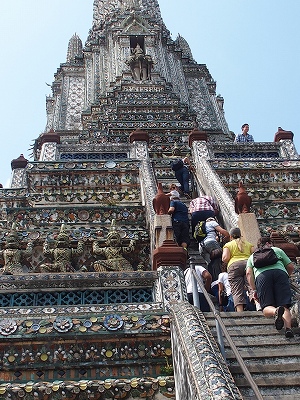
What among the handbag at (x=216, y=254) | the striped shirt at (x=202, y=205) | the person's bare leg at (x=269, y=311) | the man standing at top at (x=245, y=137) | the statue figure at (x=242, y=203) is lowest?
the person's bare leg at (x=269, y=311)

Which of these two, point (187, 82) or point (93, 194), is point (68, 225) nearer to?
point (93, 194)

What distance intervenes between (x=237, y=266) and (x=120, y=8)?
2584 cm

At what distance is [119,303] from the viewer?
7.98 meters

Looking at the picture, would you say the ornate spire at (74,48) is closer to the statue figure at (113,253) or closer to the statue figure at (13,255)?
the statue figure at (13,255)

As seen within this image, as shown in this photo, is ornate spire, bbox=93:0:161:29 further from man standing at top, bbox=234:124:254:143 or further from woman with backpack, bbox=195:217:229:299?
woman with backpack, bbox=195:217:229:299

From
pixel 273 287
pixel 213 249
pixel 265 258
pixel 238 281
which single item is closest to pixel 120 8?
pixel 213 249

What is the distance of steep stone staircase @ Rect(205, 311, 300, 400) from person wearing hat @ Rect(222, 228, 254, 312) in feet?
2.15

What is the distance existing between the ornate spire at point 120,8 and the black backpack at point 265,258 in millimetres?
25217

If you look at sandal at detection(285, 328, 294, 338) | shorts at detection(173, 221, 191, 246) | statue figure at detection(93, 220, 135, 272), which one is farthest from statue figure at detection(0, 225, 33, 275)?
sandal at detection(285, 328, 294, 338)

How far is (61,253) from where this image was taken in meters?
9.52

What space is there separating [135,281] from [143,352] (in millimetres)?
1364

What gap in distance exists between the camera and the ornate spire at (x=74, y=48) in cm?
3359

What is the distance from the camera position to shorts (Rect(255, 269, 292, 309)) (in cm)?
691

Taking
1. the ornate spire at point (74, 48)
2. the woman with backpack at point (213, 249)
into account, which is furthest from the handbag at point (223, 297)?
the ornate spire at point (74, 48)
